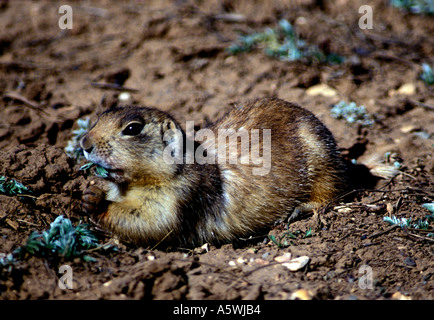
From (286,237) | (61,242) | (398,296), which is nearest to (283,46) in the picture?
(286,237)

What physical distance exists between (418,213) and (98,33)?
6.24 meters

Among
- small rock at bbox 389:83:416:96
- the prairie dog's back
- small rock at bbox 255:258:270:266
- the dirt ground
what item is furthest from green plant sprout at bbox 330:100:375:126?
small rock at bbox 255:258:270:266

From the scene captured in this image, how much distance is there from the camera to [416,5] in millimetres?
8617

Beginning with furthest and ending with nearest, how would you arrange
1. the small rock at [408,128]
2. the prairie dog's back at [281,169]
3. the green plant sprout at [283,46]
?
the green plant sprout at [283,46] < the small rock at [408,128] < the prairie dog's back at [281,169]

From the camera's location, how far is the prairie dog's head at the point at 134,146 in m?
3.88

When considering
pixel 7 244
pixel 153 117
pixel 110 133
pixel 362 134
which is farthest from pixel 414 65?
pixel 7 244

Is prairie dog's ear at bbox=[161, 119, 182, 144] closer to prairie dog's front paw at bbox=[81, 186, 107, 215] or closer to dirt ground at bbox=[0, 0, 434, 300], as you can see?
prairie dog's front paw at bbox=[81, 186, 107, 215]

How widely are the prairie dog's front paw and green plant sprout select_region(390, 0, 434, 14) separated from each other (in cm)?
744

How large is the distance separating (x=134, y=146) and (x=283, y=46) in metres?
3.97

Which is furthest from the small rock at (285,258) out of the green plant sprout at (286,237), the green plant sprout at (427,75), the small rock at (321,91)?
Result: the green plant sprout at (427,75)

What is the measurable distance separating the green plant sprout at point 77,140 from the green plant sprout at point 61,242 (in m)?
1.38

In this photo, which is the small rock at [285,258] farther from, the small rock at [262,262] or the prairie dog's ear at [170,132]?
the prairie dog's ear at [170,132]

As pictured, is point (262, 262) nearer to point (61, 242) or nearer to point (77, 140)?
point (61, 242)

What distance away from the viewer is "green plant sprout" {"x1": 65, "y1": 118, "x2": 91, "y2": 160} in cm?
514
